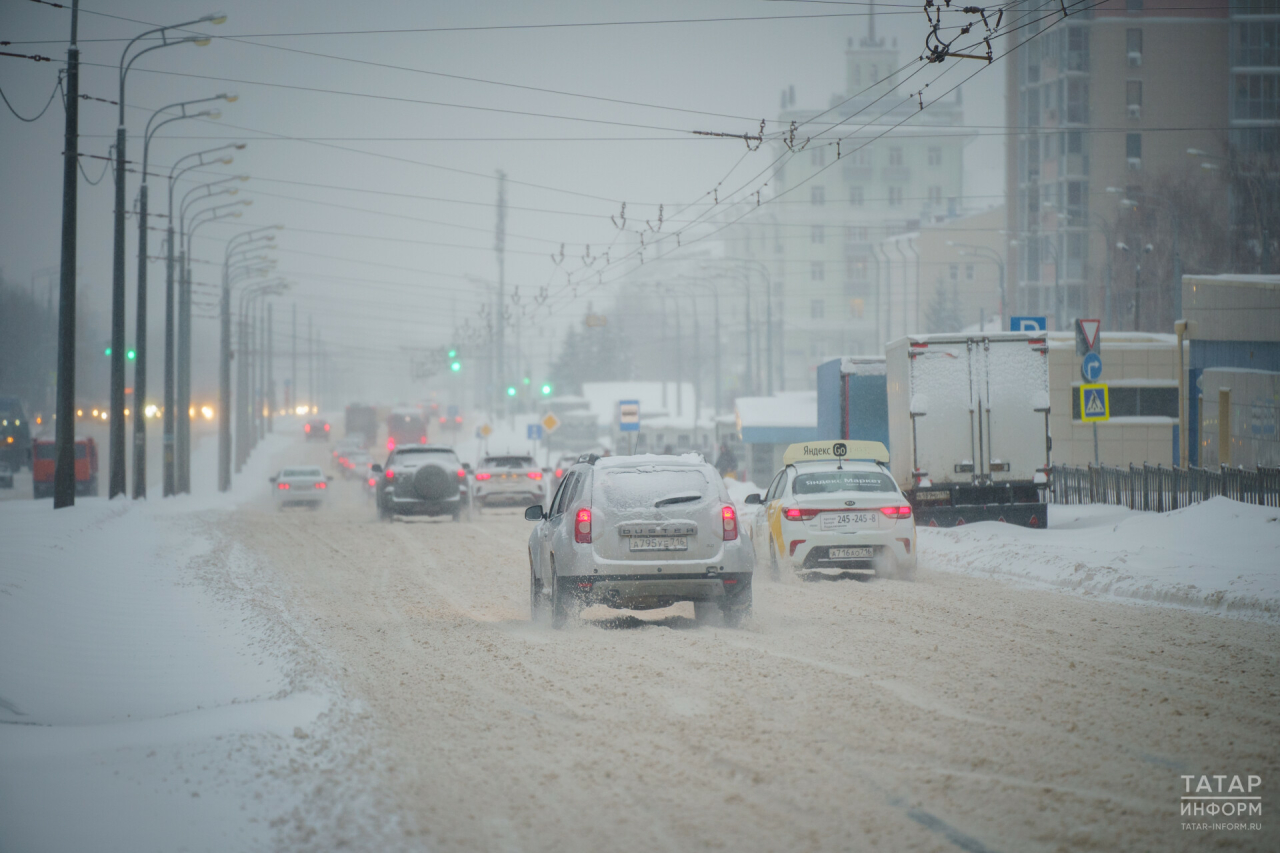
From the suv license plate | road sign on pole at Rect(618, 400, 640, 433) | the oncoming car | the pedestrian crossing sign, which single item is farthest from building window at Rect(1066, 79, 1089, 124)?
the suv license plate

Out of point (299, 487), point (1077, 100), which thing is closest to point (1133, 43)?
point (1077, 100)

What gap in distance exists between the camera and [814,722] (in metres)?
7.11

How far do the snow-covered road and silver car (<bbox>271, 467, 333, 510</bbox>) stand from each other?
101 feet

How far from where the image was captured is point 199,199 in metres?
45.5

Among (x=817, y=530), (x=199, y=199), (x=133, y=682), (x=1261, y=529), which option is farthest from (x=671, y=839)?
(x=199, y=199)

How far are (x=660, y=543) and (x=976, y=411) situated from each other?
1094cm

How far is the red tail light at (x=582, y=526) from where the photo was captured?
36.1 feet

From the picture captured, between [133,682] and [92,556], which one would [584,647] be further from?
[92,556]

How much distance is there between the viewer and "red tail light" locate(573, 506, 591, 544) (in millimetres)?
10992

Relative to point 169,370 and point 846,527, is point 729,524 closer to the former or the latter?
point 846,527

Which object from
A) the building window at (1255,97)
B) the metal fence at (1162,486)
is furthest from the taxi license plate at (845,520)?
the building window at (1255,97)

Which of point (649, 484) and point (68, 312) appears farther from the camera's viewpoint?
point (68, 312)

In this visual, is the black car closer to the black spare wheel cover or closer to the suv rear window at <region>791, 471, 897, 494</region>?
the black spare wheel cover

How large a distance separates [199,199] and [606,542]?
1545 inches
